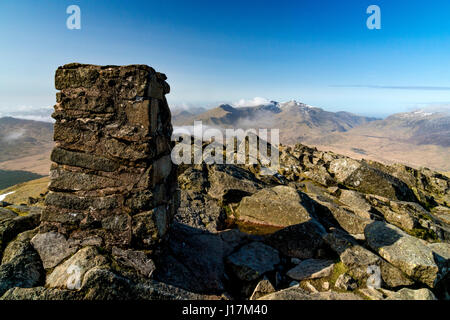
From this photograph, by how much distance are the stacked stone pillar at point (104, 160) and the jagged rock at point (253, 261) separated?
2981 millimetres

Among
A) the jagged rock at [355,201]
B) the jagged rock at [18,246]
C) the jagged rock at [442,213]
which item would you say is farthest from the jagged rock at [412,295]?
the jagged rock at [442,213]

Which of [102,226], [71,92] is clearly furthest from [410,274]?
[71,92]

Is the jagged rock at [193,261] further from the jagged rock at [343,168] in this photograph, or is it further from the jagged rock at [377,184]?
the jagged rock at [343,168]

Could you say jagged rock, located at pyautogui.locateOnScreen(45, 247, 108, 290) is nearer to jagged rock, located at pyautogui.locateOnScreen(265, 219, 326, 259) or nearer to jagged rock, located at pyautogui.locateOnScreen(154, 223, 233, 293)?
jagged rock, located at pyautogui.locateOnScreen(154, 223, 233, 293)

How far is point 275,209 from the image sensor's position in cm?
1100

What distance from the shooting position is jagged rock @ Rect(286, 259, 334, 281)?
7232 millimetres

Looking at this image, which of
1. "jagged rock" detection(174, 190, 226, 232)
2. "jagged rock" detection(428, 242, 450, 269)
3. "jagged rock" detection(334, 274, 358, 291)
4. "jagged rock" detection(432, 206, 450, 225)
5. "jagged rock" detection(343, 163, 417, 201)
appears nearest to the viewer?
→ "jagged rock" detection(334, 274, 358, 291)

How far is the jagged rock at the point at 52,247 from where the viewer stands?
5938mm

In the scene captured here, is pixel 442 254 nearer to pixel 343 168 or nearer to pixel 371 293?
pixel 371 293

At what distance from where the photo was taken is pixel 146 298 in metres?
5.07

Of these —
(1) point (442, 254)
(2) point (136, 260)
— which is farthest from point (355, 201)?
(2) point (136, 260)

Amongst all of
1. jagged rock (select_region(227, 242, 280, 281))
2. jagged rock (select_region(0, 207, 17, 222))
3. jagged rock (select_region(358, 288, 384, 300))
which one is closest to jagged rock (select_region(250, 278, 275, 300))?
jagged rock (select_region(227, 242, 280, 281))

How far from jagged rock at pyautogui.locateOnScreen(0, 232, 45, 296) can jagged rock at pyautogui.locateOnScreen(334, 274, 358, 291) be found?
800cm
